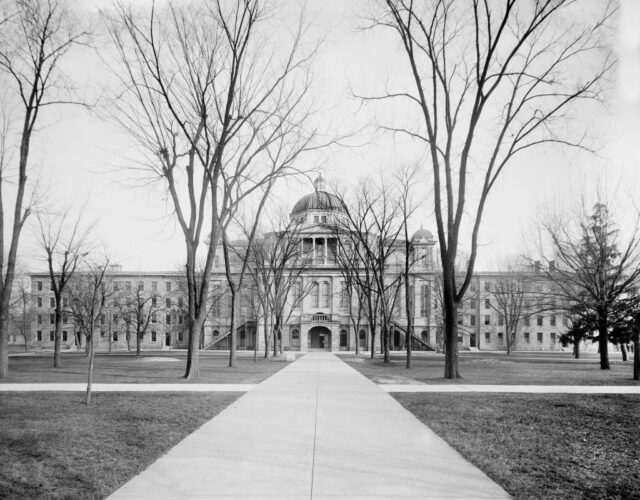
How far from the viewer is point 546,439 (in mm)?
8359

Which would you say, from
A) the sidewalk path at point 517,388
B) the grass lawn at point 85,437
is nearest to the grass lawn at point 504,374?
the sidewalk path at point 517,388

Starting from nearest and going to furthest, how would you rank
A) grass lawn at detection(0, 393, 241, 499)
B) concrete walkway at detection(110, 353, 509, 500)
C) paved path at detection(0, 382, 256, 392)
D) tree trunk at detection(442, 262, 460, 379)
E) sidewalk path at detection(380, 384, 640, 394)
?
concrete walkway at detection(110, 353, 509, 500) < grass lawn at detection(0, 393, 241, 499) < paved path at detection(0, 382, 256, 392) < sidewalk path at detection(380, 384, 640, 394) < tree trunk at detection(442, 262, 460, 379)

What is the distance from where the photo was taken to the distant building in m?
71.0

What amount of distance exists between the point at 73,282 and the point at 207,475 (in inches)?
2526

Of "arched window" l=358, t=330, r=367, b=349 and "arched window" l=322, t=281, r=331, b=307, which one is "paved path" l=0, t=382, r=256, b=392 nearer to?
"arched window" l=358, t=330, r=367, b=349

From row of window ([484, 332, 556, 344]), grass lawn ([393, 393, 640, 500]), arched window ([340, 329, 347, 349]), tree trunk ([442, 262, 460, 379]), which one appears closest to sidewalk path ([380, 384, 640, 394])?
grass lawn ([393, 393, 640, 500])

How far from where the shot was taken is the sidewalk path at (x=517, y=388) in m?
15.7

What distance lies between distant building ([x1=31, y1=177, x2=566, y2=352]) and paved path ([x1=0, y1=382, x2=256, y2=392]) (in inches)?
2024

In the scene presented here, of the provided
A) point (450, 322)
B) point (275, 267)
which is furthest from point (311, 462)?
point (275, 267)

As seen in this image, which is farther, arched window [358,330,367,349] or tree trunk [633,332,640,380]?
arched window [358,330,367,349]

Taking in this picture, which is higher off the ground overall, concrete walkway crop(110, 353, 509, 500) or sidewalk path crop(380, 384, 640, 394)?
concrete walkway crop(110, 353, 509, 500)

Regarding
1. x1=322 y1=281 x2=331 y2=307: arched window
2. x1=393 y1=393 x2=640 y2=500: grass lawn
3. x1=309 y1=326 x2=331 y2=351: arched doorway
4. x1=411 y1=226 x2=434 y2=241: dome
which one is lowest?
x1=309 y1=326 x2=331 y2=351: arched doorway

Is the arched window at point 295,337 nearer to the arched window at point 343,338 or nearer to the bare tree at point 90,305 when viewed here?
the arched window at point 343,338

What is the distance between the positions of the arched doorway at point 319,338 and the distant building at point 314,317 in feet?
0.46
